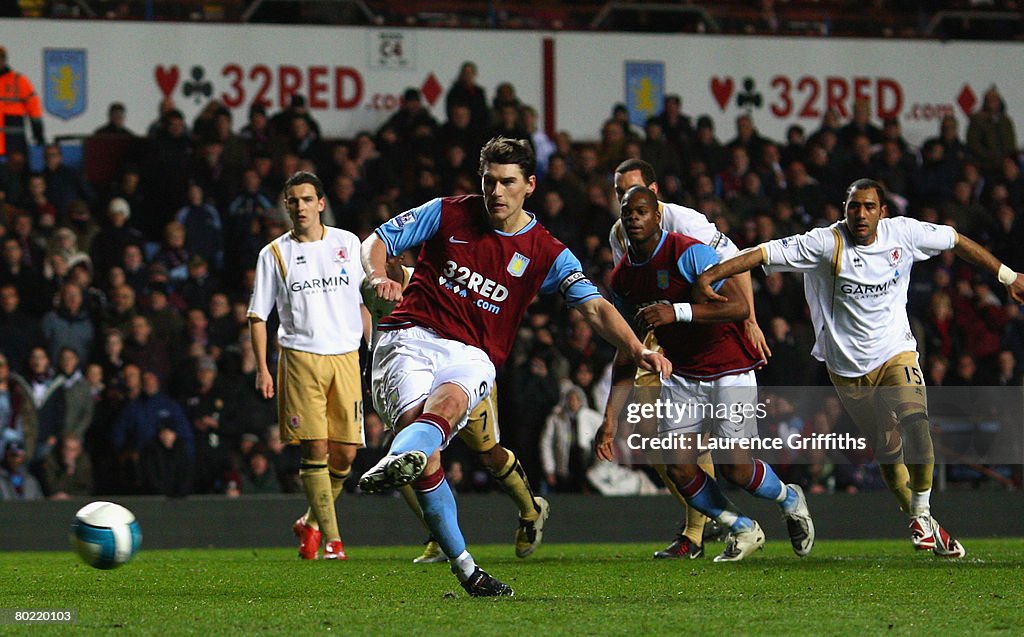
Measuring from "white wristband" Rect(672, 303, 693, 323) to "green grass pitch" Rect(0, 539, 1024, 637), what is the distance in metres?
1.44

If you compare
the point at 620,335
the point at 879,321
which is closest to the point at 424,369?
the point at 620,335

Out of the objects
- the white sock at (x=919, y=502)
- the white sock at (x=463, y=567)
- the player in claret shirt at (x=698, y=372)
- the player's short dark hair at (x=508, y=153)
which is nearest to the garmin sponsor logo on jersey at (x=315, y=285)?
the player in claret shirt at (x=698, y=372)

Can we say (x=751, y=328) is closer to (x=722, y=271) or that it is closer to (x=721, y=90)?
(x=722, y=271)

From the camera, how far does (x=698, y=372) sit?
955 centimetres

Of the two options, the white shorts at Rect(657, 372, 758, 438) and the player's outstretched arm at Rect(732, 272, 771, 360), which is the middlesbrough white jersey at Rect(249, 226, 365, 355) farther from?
the player's outstretched arm at Rect(732, 272, 771, 360)

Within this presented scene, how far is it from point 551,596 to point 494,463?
249 cm

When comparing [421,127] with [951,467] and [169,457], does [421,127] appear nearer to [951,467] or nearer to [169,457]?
[169,457]

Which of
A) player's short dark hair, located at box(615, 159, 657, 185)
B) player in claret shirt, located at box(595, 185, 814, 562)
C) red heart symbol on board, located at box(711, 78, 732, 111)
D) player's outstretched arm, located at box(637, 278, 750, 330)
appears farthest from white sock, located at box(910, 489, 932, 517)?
red heart symbol on board, located at box(711, 78, 732, 111)

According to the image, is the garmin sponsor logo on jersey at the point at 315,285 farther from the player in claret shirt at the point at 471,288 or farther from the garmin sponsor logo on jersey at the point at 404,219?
the garmin sponsor logo on jersey at the point at 404,219

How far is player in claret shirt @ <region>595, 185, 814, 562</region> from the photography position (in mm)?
9148

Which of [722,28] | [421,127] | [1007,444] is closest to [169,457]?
[421,127]

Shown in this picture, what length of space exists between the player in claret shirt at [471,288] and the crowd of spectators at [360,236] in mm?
7022

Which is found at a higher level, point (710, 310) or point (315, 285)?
point (315, 285)

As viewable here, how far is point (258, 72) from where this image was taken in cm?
1903
